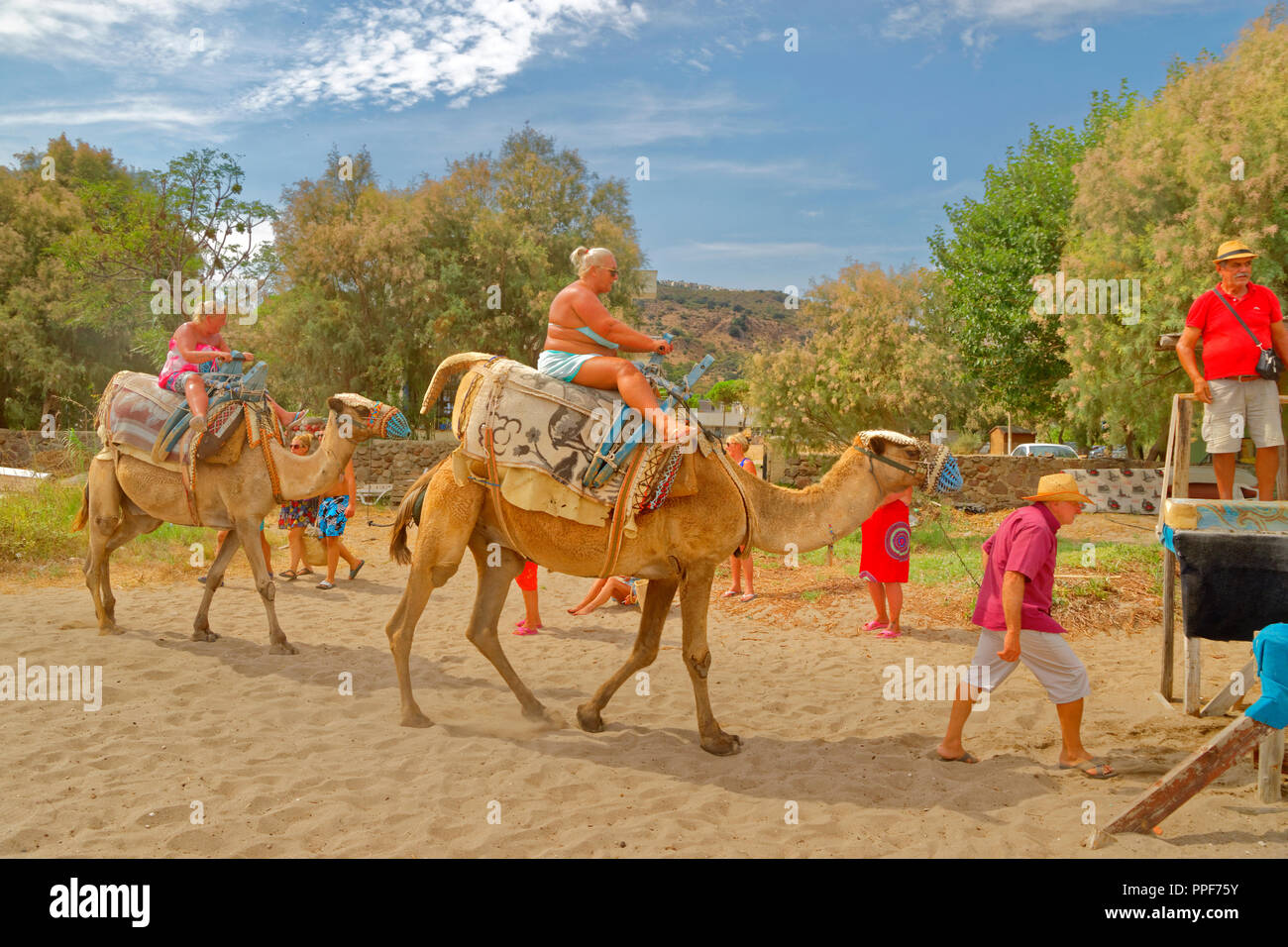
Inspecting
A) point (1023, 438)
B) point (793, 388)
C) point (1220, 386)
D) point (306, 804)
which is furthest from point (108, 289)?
point (1023, 438)

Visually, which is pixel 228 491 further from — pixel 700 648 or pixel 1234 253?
pixel 1234 253

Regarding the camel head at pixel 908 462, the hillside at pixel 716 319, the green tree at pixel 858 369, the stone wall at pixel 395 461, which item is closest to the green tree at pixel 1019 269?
the green tree at pixel 858 369

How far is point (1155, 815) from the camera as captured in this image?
162 inches

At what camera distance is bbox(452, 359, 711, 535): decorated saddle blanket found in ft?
17.6

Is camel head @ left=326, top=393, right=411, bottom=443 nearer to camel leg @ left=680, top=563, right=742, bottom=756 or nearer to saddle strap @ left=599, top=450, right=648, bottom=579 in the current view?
saddle strap @ left=599, top=450, right=648, bottom=579

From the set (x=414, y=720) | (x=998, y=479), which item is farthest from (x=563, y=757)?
(x=998, y=479)

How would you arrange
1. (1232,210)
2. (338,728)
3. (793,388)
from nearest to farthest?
1. (338,728)
2. (1232,210)
3. (793,388)

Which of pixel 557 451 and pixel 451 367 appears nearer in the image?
pixel 557 451

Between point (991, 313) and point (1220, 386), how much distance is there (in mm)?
18870

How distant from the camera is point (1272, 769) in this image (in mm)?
4426

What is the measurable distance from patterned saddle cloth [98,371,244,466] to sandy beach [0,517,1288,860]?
185 centimetres

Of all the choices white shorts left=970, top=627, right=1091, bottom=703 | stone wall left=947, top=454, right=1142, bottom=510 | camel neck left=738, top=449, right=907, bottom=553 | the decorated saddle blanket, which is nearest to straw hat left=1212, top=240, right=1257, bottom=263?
camel neck left=738, top=449, right=907, bottom=553

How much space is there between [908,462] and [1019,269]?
70.4 feet

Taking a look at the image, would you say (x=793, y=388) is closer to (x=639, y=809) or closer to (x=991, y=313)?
(x=991, y=313)
